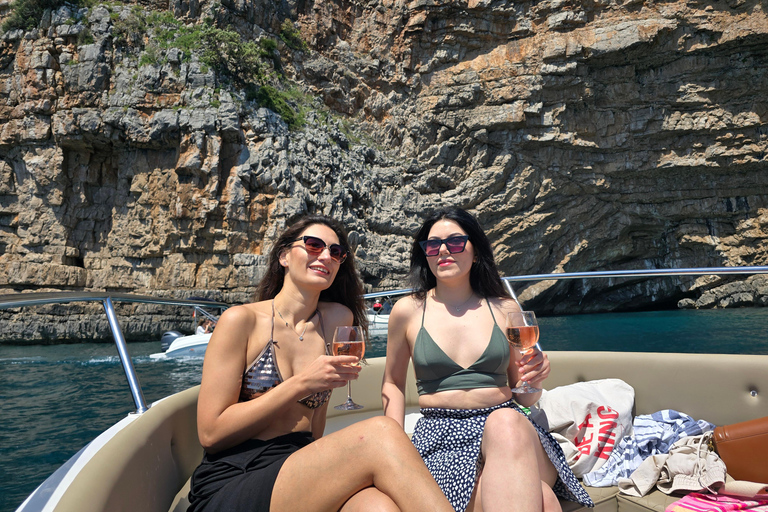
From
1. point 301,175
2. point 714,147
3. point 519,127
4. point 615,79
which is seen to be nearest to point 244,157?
point 301,175

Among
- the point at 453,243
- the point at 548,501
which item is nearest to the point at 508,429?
the point at 548,501

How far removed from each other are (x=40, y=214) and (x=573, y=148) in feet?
67.0

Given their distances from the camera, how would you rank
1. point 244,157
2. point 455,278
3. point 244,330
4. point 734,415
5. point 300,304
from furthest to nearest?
point 244,157 → point 734,415 → point 455,278 → point 300,304 → point 244,330

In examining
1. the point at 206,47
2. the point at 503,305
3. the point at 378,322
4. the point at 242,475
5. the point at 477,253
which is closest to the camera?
the point at 242,475

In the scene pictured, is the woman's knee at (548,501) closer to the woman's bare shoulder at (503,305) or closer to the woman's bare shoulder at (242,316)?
the woman's bare shoulder at (503,305)

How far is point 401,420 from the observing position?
1.65 meters

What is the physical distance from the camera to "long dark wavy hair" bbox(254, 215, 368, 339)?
1.69 meters

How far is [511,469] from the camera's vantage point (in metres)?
1.17

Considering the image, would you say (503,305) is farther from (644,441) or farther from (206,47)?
(206,47)

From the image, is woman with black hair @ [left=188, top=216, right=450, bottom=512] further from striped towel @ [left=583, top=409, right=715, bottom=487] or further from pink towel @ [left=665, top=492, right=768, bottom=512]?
striped towel @ [left=583, top=409, right=715, bottom=487]

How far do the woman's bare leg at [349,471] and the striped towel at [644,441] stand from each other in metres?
1.01

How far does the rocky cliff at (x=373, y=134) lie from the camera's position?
1595 cm

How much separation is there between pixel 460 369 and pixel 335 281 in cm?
58

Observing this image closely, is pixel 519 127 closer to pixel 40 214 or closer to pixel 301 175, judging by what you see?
pixel 301 175
